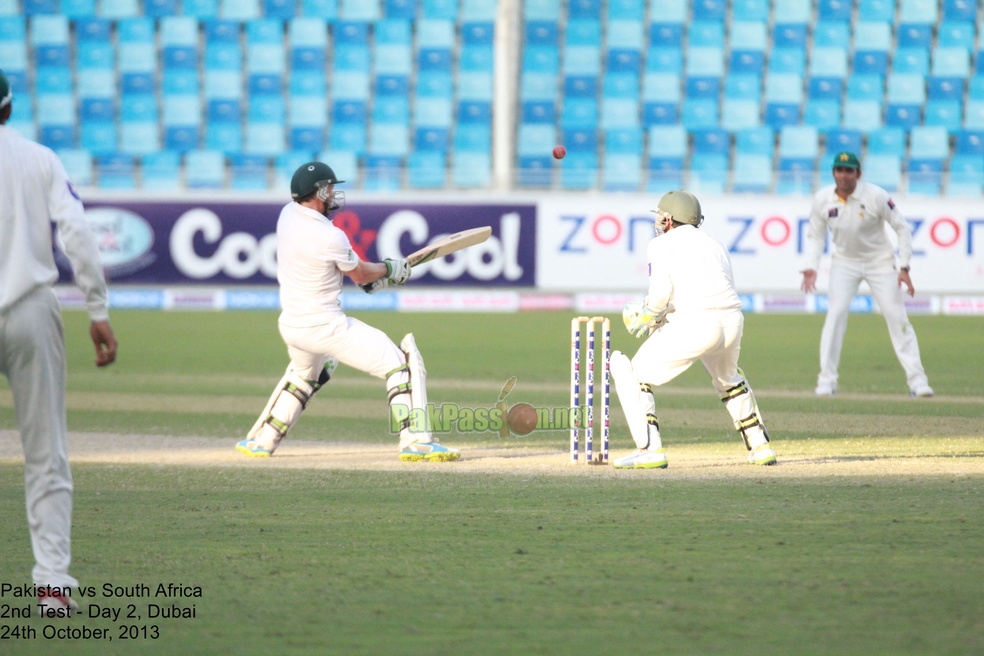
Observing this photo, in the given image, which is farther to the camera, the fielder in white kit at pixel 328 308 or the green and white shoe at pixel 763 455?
the fielder in white kit at pixel 328 308

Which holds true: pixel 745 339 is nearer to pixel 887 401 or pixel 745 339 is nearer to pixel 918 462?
pixel 887 401

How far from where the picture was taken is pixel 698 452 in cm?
847

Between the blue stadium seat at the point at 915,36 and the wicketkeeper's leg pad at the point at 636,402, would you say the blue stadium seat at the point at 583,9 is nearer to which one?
the blue stadium seat at the point at 915,36

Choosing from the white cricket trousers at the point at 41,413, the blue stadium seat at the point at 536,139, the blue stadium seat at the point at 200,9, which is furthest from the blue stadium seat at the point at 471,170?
the white cricket trousers at the point at 41,413

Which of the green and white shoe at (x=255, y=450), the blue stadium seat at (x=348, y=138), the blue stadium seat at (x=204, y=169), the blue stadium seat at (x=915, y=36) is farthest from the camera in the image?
the blue stadium seat at (x=915, y=36)

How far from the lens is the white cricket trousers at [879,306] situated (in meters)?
11.5

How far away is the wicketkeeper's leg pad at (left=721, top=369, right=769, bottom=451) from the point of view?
7512 mm

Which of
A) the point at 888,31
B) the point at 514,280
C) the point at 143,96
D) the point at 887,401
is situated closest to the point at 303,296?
the point at 887,401

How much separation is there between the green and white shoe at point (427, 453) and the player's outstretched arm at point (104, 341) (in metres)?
3.83

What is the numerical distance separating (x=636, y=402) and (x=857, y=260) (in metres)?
5.23

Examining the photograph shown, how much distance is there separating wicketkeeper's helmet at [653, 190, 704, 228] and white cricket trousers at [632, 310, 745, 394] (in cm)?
59

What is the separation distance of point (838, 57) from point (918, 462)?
19.6 metres

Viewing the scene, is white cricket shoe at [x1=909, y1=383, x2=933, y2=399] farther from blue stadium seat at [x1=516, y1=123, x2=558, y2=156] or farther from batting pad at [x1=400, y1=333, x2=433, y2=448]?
blue stadium seat at [x1=516, y1=123, x2=558, y2=156]

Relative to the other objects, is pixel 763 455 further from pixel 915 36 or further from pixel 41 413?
pixel 915 36
